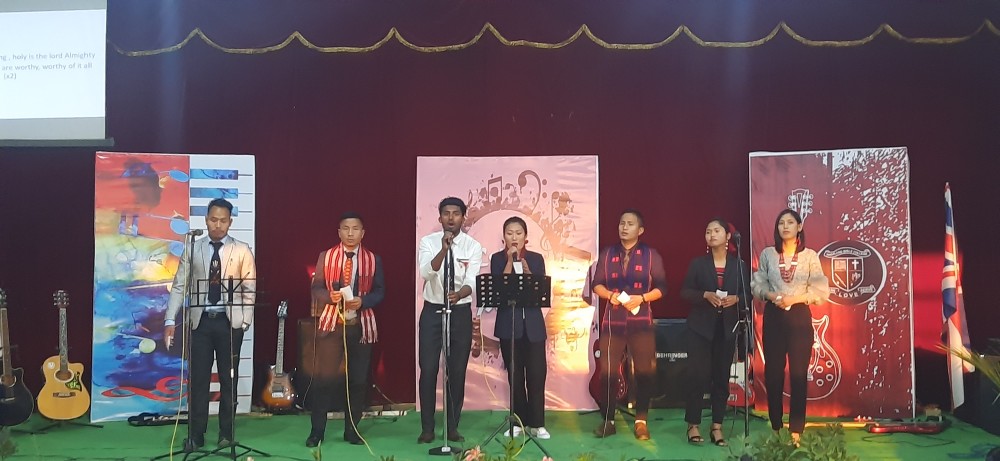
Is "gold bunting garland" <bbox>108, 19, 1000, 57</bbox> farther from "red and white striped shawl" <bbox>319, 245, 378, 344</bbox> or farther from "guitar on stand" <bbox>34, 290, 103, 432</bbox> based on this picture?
"guitar on stand" <bbox>34, 290, 103, 432</bbox>

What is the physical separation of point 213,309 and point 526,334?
204cm

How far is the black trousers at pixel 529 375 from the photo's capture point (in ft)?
17.5

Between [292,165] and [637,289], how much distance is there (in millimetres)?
3072

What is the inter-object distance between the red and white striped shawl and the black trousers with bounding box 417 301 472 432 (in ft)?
1.20

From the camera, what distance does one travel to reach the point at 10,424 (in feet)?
18.6

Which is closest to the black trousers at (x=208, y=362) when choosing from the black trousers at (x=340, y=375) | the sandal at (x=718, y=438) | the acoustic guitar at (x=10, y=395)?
the black trousers at (x=340, y=375)

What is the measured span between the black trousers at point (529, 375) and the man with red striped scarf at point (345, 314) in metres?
0.95

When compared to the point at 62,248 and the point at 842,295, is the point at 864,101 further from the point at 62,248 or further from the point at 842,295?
the point at 62,248

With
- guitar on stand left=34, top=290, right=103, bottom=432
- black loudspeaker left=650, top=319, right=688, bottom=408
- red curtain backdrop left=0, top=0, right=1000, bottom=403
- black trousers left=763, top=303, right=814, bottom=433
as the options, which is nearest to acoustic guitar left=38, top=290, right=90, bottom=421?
guitar on stand left=34, top=290, right=103, bottom=432

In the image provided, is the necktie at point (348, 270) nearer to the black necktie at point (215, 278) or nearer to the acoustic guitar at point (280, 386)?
the black necktie at point (215, 278)

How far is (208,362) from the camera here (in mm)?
5199

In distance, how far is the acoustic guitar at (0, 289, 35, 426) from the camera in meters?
5.59

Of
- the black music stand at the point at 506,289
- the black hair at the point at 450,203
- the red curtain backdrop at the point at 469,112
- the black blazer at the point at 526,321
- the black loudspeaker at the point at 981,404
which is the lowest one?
the black loudspeaker at the point at 981,404

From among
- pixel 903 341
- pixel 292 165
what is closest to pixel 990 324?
pixel 903 341
